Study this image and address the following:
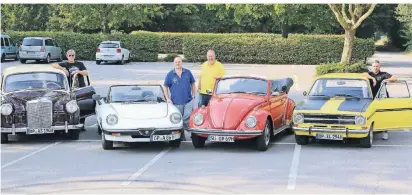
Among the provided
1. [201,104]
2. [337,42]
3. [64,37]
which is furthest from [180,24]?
[201,104]

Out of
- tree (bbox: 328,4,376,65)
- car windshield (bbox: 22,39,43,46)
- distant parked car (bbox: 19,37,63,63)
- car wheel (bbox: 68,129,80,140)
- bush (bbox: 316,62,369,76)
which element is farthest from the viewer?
car windshield (bbox: 22,39,43,46)

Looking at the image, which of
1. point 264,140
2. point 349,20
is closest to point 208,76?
point 264,140

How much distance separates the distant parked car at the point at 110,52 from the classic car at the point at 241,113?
95.3 ft

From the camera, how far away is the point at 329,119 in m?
13.4

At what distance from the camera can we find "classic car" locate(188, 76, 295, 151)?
509 inches

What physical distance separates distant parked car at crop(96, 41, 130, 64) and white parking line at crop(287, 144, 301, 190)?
99.5ft

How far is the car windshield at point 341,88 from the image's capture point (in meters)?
14.5

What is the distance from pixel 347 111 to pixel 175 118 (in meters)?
3.34

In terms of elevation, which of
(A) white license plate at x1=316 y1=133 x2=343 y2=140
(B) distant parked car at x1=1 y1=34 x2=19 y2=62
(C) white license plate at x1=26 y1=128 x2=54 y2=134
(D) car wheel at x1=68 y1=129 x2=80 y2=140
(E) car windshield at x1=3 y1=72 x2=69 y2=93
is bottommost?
(B) distant parked car at x1=1 y1=34 x2=19 y2=62

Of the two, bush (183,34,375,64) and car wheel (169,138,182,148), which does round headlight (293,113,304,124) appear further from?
bush (183,34,375,64)

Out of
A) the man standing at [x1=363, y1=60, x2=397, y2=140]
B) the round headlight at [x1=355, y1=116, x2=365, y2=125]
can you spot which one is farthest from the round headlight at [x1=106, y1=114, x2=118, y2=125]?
the man standing at [x1=363, y1=60, x2=397, y2=140]

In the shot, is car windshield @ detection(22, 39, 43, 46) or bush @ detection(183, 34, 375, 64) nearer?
car windshield @ detection(22, 39, 43, 46)

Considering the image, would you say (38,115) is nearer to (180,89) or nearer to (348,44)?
(180,89)

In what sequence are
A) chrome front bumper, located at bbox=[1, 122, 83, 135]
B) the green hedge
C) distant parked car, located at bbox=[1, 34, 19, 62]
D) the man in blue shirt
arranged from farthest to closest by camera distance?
the green hedge → distant parked car, located at bbox=[1, 34, 19, 62] → the man in blue shirt → chrome front bumper, located at bbox=[1, 122, 83, 135]
